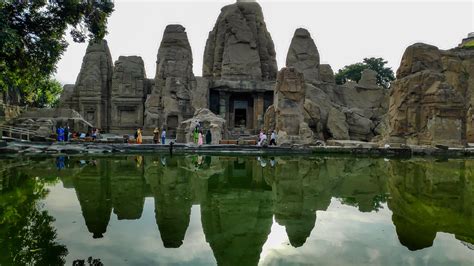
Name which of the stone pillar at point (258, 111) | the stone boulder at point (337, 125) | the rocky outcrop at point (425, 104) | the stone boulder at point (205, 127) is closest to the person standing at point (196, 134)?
the stone boulder at point (205, 127)

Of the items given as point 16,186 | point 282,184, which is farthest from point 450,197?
point 16,186

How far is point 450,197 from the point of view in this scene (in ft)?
26.8

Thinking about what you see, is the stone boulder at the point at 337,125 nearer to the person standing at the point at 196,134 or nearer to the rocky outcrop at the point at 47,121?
the person standing at the point at 196,134

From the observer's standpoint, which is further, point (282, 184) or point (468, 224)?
point (282, 184)

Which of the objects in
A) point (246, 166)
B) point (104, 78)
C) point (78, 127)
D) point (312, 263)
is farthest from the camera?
point (104, 78)

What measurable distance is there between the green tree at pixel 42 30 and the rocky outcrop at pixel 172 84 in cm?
1297

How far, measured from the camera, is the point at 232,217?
631cm

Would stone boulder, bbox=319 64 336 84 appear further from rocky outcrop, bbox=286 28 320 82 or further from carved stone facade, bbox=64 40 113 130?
carved stone facade, bbox=64 40 113 130

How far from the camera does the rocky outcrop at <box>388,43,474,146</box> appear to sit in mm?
19734

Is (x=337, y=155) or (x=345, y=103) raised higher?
(x=345, y=103)

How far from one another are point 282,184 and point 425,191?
3224mm

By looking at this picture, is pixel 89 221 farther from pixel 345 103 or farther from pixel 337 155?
pixel 345 103

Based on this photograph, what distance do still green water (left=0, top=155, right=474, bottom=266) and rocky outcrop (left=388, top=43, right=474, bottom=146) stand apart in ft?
30.6

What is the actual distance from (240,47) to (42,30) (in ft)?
75.4
